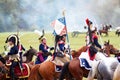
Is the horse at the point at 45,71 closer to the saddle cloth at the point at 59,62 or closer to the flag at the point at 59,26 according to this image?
the saddle cloth at the point at 59,62

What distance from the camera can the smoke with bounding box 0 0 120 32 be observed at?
59.9m

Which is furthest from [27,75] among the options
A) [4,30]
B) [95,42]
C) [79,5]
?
[79,5]

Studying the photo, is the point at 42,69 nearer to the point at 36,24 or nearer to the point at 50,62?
the point at 50,62

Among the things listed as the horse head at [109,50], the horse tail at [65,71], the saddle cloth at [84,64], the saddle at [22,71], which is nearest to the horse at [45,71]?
the saddle at [22,71]

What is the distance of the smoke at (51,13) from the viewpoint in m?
59.9

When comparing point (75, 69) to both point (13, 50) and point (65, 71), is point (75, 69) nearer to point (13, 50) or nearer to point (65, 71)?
point (65, 71)

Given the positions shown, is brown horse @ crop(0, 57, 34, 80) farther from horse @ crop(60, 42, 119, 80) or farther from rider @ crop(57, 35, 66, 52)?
horse @ crop(60, 42, 119, 80)

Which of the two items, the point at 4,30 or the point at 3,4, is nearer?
the point at 4,30

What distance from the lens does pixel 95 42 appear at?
41.9 feet

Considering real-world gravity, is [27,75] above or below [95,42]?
below

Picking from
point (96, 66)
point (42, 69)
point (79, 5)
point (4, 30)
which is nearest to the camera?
point (96, 66)

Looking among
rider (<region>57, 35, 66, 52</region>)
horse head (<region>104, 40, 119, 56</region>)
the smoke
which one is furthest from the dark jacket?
the smoke

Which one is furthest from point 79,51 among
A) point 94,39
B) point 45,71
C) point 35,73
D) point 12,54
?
point 12,54

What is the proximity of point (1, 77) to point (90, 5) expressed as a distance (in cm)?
5133
